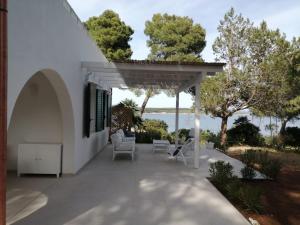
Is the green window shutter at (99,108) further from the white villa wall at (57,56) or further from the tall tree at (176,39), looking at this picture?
the tall tree at (176,39)

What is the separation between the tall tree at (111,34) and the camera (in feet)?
75.9

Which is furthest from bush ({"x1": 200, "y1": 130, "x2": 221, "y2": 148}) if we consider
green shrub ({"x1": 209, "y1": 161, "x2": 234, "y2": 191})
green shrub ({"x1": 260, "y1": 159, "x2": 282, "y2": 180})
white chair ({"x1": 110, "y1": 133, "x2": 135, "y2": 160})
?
green shrub ({"x1": 209, "y1": 161, "x2": 234, "y2": 191})

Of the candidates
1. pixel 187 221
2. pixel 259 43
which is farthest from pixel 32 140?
pixel 259 43

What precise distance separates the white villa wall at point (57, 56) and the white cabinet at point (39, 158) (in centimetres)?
40

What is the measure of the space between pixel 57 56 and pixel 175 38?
17.2 metres

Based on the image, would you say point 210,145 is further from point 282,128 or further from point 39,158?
point 39,158

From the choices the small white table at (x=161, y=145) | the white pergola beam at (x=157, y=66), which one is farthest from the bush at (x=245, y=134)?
the white pergola beam at (x=157, y=66)

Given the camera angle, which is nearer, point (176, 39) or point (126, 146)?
point (126, 146)

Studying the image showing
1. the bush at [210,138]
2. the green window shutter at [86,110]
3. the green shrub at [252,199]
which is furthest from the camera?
the bush at [210,138]

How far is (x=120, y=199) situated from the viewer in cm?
632

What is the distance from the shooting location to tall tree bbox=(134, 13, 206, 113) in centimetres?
2308

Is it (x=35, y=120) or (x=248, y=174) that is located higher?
(x=35, y=120)

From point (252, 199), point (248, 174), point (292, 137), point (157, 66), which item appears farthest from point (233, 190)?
point (292, 137)

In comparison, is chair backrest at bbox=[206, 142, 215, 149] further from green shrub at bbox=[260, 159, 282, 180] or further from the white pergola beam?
the white pergola beam
